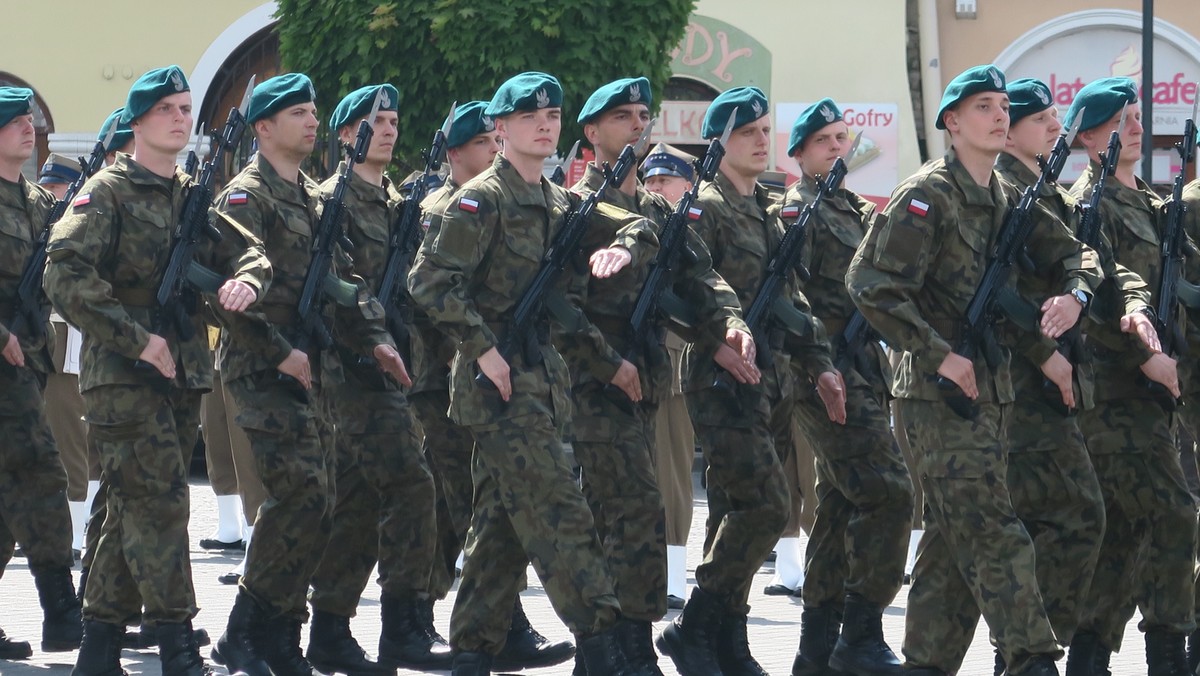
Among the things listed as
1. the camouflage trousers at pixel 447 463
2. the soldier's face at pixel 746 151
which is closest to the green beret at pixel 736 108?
the soldier's face at pixel 746 151

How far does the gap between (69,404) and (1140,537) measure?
5502mm

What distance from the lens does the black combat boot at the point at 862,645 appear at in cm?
717

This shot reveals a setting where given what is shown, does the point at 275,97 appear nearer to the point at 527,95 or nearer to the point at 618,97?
the point at 527,95

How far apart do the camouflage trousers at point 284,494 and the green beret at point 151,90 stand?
95 centimetres

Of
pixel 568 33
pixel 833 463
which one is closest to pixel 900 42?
pixel 568 33

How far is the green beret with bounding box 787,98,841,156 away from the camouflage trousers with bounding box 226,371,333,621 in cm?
229

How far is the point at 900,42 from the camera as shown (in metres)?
23.2

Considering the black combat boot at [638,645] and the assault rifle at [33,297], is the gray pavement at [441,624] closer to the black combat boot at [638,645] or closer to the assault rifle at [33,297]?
the black combat boot at [638,645]

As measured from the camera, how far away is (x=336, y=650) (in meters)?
7.32

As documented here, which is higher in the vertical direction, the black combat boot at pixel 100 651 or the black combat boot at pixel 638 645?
the black combat boot at pixel 100 651

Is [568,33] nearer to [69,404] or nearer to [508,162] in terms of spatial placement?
[69,404]

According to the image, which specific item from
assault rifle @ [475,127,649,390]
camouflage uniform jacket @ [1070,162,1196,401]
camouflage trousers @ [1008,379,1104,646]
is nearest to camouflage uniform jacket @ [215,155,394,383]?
assault rifle @ [475,127,649,390]

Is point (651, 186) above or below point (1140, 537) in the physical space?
above

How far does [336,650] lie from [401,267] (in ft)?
5.29
